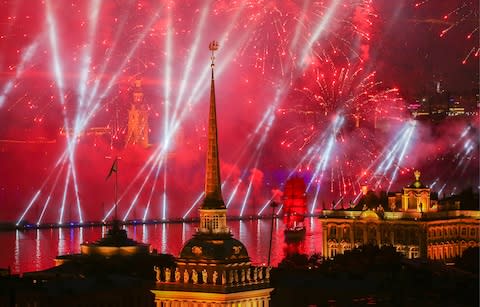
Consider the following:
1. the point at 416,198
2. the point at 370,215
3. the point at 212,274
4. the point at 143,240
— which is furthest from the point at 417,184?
the point at 212,274

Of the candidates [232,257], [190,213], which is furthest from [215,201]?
[190,213]

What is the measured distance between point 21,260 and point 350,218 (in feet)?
85.9

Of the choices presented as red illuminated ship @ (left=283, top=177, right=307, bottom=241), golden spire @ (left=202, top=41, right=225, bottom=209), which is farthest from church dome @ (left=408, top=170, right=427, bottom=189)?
golden spire @ (left=202, top=41, right=225, bottom=209)

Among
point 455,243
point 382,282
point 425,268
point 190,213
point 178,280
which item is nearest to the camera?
point 178,280

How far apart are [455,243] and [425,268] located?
38.8 meters

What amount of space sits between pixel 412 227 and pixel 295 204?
17395 mm

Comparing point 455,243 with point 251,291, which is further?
point 455,243

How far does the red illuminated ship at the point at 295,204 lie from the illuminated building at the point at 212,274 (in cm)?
8644

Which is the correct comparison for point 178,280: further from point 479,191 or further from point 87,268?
point 479,191

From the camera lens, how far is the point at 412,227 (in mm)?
121812

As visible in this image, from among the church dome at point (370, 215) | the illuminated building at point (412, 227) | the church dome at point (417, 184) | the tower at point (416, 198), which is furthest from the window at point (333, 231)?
the church dome at point (417, 184)

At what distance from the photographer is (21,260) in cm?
10556

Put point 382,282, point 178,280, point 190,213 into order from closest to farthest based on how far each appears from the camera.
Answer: point 178,280 < point 382,282 < point 190,213

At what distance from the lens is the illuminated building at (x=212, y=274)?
45.9 metres
